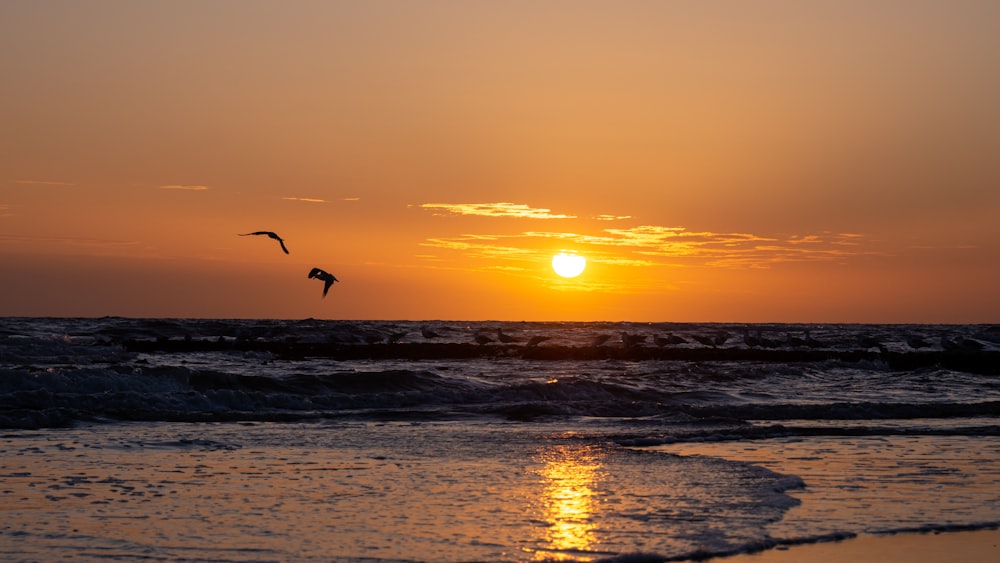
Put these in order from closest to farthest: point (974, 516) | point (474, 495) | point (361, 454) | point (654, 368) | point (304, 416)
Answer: point (974, 516), point (474, 495), point (361, 454), point (304, 416), point (654, 368)

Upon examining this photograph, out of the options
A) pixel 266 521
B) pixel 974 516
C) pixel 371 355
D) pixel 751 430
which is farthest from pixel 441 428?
pixel 371 355

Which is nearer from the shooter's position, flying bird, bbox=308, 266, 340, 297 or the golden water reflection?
the golden water reflection

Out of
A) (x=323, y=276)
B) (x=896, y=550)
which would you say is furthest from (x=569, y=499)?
(x=323, y=276)

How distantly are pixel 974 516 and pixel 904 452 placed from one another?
4.61 metres

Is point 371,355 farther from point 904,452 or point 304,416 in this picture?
point 904,452

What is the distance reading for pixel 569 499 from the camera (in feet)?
34.3

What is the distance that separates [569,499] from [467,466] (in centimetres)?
241

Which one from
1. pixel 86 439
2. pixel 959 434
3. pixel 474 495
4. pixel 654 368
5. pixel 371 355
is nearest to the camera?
pixel 474 495

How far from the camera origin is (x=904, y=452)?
14430 millimetres

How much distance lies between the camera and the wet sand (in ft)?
27.2

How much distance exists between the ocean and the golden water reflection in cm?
3

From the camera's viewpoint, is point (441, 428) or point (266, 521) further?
point (441, 428)

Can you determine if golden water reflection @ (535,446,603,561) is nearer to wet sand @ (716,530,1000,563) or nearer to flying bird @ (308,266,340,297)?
wet sand @ (716,530,1000,563)

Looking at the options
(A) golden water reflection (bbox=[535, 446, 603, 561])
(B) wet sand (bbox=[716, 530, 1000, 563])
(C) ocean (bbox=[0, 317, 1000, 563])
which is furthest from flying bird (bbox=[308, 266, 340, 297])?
(B) wet sand (bbox=[716, 530, 1000, 563])
